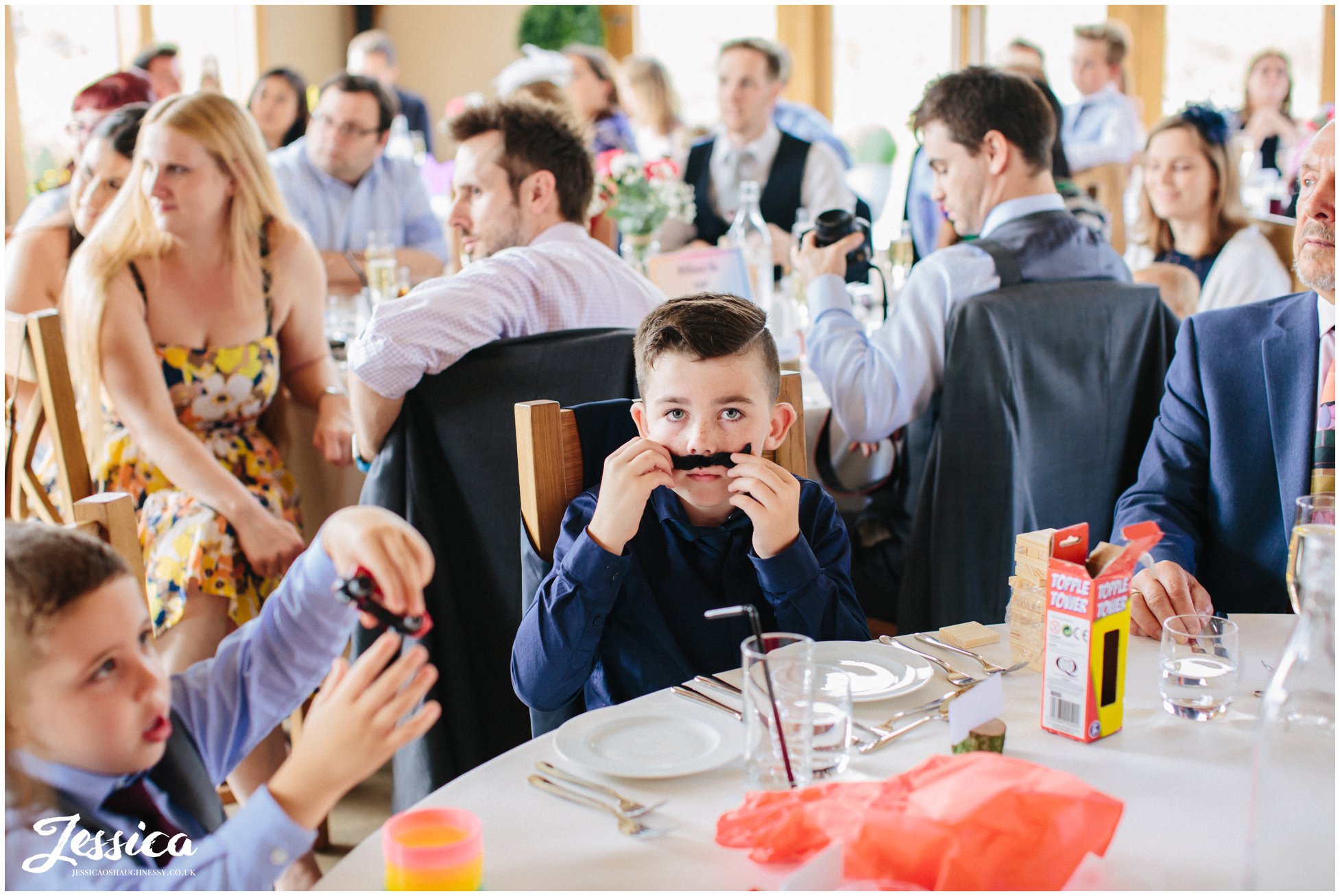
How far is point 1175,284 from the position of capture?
327 cm

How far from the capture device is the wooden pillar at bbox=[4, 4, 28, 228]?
5980mm

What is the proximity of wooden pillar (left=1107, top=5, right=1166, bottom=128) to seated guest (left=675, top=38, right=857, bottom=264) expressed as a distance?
5.98 metres

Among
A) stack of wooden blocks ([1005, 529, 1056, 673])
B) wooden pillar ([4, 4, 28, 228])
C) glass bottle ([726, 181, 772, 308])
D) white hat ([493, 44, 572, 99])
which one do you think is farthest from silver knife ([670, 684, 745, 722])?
wooden pillar ([4, 4, 28, 228])

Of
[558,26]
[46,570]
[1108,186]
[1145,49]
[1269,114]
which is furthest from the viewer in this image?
[1145,49]

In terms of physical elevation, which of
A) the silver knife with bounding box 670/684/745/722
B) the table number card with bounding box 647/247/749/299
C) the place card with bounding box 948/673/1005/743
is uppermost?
the table number card with bounding box 647/247/749/299

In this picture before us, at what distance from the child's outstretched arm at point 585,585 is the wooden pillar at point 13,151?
5.55 metres

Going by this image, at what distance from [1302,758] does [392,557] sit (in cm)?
65

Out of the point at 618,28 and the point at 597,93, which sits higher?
the point at 618,28

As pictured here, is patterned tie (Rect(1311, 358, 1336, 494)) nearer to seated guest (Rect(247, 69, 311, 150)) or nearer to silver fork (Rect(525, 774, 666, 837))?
silver fork (Rect(525, 774, 666, 837))

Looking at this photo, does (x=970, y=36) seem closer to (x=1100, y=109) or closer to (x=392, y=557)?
(x=1100, y=109)

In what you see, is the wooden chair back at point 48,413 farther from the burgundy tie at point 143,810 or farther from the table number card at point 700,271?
the table number card at point 700,271

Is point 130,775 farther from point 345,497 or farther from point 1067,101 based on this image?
point 1067,101

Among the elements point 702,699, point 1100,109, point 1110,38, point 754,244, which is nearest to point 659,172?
point 754,244

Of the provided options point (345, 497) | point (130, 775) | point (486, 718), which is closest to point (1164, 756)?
point (130, 775)
